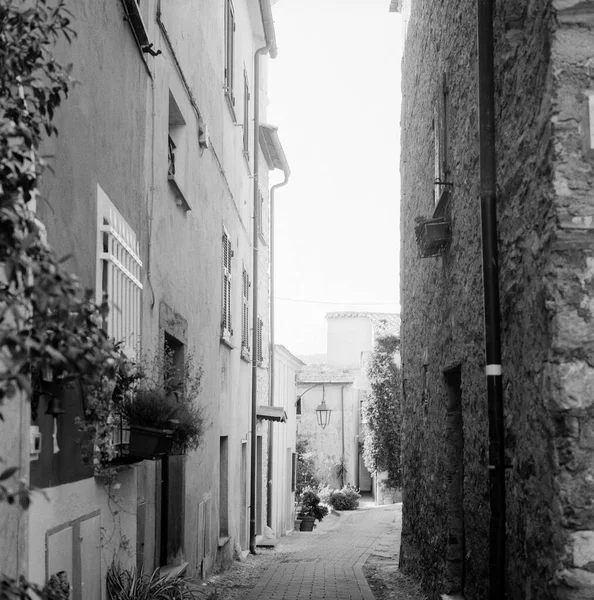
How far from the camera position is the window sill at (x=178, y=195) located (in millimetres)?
7719

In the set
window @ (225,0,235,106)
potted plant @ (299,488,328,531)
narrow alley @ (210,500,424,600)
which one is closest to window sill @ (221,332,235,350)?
narrow alley @ (210,500,424,600)

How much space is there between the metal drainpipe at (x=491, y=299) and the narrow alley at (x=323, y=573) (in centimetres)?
399

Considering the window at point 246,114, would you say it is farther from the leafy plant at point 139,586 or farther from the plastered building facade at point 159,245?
the leafy plant at point 139,586

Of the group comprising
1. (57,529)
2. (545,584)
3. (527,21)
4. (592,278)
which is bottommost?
(545,584)

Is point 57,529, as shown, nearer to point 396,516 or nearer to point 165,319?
point 165,319

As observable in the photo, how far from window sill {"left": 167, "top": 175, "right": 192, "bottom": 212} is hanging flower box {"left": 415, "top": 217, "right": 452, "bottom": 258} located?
6.84 ft

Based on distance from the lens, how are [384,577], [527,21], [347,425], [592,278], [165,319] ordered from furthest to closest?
[347,425] → [384,577] → [165,319] → [527,21] → [592,278]

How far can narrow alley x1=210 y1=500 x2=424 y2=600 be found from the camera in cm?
937

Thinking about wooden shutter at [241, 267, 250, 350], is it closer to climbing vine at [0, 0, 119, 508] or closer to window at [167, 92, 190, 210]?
window at [167, 92, 190, 210]

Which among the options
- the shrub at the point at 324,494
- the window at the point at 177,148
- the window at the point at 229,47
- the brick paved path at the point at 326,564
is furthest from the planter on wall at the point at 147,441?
the shrub at the point at 324,494

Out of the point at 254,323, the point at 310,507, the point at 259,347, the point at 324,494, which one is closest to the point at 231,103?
the point at 254,323

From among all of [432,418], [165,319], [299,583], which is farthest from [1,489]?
[299,583]

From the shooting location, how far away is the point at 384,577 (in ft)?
36.5

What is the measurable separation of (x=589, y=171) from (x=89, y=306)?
2.80m
